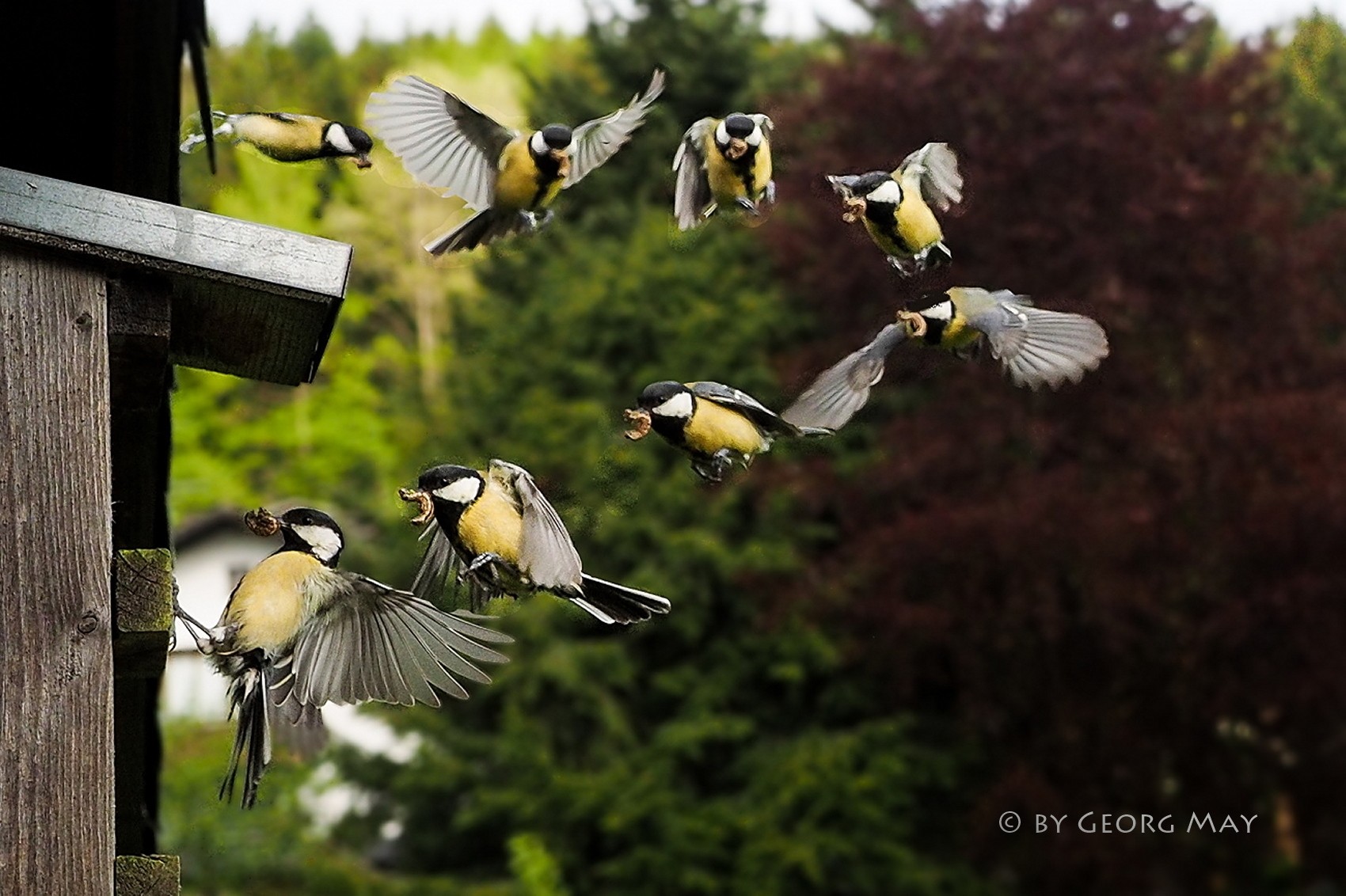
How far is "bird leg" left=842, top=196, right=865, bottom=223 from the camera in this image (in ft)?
8.27

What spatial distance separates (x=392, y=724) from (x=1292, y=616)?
240 inches

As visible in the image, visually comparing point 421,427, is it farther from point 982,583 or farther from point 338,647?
point 338,647

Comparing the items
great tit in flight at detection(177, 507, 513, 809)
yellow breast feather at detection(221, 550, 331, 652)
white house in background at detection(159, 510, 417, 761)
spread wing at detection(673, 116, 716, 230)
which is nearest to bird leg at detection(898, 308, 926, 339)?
spread wing at detection(673, 116, 716, 230)

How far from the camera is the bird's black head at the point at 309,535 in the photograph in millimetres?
2285

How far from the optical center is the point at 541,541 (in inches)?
87.4

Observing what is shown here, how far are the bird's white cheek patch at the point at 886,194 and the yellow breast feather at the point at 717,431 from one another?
0.39 metres

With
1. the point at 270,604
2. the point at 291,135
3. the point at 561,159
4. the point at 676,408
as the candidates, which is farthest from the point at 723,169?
the point at 270,604

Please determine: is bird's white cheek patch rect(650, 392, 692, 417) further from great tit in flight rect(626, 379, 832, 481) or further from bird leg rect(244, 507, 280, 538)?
bird leg rect(244, 507, 280, 538)

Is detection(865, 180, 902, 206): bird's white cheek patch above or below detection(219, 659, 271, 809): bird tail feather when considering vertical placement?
above

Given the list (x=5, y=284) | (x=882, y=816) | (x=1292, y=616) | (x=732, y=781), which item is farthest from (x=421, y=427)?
(x=5, y=284)

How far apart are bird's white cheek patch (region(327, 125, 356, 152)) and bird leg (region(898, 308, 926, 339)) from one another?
0.91m

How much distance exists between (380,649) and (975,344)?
1090mm

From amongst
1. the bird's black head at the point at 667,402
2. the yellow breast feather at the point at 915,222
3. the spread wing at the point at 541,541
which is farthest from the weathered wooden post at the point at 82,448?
the yellow breast feather at the point at 915,222

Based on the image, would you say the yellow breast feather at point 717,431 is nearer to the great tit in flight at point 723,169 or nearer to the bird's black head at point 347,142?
the great tit in flight at point 723,169
